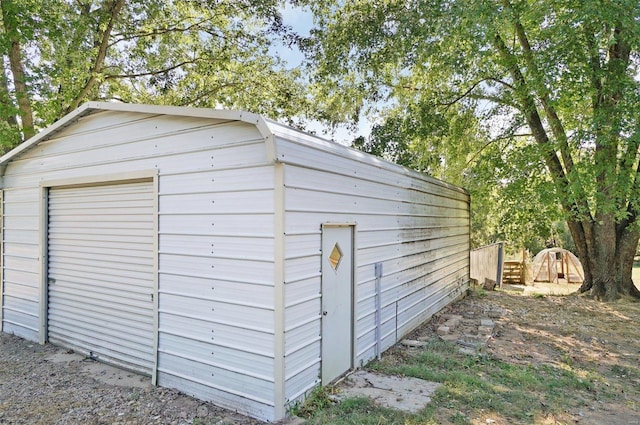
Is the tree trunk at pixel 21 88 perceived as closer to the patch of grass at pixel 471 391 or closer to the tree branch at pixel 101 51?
the tree branch at pixel 101 51

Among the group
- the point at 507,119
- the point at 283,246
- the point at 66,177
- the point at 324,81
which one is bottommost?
the point at 283,246

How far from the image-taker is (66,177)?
5371mm

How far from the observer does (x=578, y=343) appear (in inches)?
247

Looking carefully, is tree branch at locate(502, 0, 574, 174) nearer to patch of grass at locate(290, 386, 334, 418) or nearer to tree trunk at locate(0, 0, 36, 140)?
patch of grass at locate(290, 386, 334, 418)

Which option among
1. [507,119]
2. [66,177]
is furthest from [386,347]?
[507,119]

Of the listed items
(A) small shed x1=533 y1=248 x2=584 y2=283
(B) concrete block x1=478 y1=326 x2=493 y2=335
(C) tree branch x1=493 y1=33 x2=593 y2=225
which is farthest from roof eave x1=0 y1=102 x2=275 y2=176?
(A) small shed x1=533 y1=248 x2=584 y2=283

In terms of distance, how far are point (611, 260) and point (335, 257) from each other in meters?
8.82

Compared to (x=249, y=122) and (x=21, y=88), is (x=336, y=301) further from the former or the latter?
(x=21, y=88)

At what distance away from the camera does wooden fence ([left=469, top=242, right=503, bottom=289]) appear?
12039 millimetres

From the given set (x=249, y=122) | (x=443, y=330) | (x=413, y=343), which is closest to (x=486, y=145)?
(x=443, y=330)

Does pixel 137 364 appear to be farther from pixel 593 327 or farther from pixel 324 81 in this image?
pixel 324 81

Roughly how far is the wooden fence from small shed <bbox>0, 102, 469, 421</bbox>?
20.7ft

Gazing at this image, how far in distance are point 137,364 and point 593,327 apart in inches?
301

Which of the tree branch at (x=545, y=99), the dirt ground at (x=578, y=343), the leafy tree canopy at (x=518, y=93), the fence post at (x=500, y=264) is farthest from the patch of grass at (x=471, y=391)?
the fence post at (x=500, y=264)
